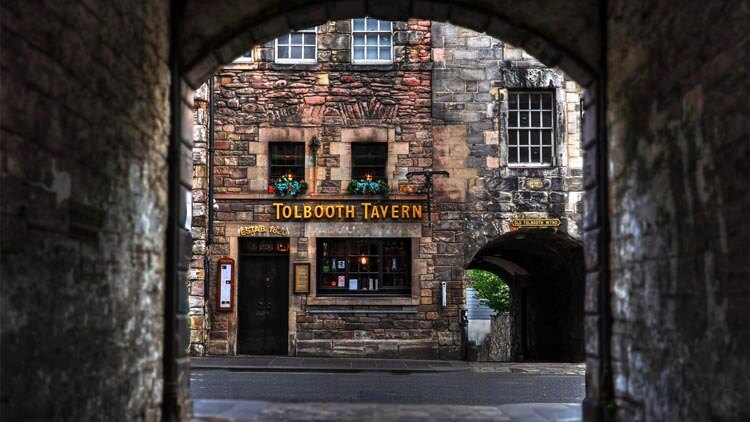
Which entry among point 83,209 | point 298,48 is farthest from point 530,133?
point 83,209

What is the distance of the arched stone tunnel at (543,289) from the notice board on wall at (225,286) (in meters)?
5.46

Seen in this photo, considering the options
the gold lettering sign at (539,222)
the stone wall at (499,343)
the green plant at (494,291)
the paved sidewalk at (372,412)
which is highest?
the gold lettering sign at (539,222)

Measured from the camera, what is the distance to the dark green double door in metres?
17.6

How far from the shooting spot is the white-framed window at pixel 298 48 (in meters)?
18.0

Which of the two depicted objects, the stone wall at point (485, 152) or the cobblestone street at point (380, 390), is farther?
the stone wall at point (485, 152)

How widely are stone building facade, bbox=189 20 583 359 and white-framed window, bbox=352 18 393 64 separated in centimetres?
10

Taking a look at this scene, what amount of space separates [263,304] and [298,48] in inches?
219

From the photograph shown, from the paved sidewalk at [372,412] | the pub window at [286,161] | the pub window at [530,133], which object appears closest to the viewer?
the paved sidewalk at [372,412]

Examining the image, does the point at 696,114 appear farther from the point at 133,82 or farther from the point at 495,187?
the point at 495,187

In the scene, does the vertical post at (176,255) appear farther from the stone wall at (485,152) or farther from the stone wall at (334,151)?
the stone wall at (485,152)

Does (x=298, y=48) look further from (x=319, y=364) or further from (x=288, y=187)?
(x=319, y=364)

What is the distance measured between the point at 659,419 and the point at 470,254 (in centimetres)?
1162

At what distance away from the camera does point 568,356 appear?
801 inches

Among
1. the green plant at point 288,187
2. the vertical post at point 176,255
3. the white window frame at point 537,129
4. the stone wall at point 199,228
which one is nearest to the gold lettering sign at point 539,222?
the white window frame at point 537,129
